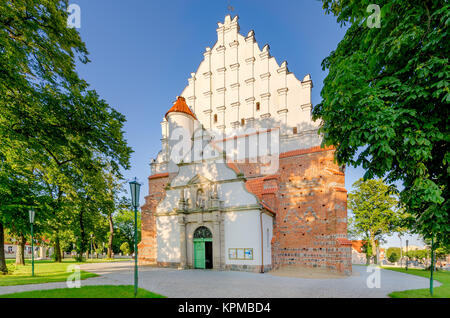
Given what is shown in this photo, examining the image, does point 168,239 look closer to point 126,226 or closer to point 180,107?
point 180,107

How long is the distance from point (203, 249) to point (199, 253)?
456 millimetres

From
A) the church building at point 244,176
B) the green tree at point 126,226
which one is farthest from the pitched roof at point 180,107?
the green tree at point 126,226

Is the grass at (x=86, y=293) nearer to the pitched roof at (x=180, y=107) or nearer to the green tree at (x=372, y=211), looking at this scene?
the pitched roof at (x=180, y=107)

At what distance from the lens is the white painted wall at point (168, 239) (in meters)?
19.6

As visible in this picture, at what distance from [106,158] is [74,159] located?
1208 millimetres

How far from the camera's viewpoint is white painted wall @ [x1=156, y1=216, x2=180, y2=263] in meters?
19.6

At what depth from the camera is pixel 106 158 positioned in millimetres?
10703

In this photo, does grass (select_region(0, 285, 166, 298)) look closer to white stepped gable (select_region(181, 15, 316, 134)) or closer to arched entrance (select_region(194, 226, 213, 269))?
arched entrance (select_region(194, 226, 213, 269))

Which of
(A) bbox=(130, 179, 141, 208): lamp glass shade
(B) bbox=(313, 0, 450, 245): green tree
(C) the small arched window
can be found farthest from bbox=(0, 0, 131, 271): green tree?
(C) the small arched window

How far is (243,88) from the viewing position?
22031 millimetres

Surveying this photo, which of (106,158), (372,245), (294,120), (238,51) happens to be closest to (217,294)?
(106,158)

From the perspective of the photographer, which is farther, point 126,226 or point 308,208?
point 126,226

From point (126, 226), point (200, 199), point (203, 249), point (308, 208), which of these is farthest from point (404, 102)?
point (126, 226)
